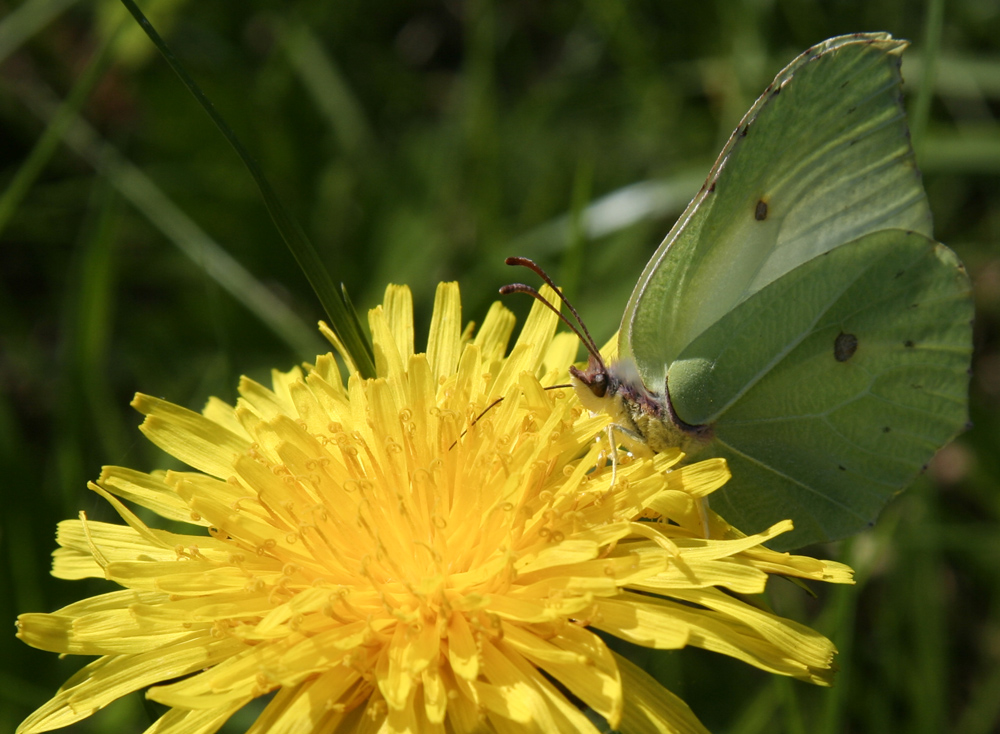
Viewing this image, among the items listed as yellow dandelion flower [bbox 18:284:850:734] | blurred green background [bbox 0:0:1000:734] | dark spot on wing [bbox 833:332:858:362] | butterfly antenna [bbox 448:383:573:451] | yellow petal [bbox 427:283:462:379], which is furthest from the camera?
blurred green background [bbox 0:0:1000:734]

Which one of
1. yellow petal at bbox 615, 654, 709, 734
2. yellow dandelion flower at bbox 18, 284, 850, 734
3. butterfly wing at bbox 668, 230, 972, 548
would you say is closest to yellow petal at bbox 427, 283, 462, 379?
yellow dandelion flower at bbox 18, 284, 850, 734

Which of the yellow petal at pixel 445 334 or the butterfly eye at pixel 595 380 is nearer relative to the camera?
the butterfly eye at pixel 595 380

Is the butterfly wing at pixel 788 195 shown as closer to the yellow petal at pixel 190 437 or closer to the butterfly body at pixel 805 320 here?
the butterfly body at pixel 805 320

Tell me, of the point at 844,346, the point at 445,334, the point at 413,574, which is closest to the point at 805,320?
the point at 844,346

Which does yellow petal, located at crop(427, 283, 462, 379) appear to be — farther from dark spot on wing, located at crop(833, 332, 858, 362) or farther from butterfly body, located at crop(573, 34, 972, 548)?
dark spot on wing, located at crop(833, 332, 858, 362)

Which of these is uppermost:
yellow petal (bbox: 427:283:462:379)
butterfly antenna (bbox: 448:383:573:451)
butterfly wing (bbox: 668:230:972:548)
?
yellow petal (bbox: 427:283:462:379)

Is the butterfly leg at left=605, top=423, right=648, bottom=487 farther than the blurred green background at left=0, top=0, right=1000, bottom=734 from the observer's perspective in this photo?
No

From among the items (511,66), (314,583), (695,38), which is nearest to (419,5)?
(511,66)

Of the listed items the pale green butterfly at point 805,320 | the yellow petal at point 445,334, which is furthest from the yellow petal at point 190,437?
the pale green butterfly at point 805,320
